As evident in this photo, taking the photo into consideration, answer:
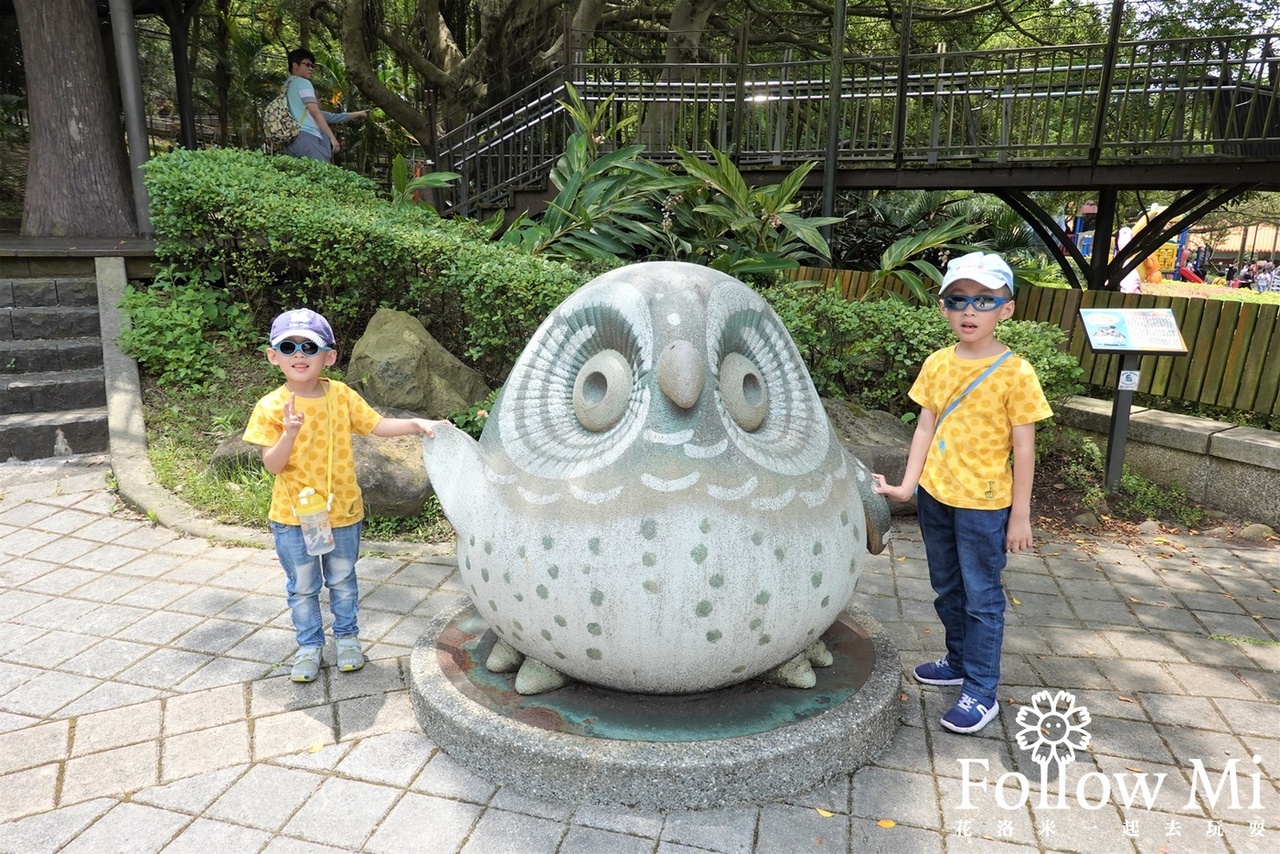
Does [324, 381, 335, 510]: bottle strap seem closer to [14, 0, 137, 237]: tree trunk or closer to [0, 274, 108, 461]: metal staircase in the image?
[0, 274, 108, 461]: metal staircase

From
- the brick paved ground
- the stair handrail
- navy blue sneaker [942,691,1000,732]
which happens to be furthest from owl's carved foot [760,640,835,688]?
the stair handrail

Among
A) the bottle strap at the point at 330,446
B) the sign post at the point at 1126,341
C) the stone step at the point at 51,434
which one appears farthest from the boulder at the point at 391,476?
the sign post at the point at 1126,341

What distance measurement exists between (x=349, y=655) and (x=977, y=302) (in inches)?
106

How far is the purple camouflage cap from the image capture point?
2.93 metres

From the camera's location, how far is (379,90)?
1345cm

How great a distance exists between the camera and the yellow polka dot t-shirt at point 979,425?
9.22 feet

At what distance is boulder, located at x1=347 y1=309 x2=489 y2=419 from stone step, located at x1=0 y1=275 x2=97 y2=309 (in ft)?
10.0

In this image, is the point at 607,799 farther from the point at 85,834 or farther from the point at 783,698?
the point at 85,834

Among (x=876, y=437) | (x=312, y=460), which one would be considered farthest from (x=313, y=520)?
(x=876, y=437)

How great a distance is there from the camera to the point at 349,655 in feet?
11.0

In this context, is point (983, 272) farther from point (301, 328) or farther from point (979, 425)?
point (301, 328)

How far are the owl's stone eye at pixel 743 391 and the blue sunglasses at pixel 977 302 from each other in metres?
0.71

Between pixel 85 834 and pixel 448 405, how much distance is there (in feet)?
11.8

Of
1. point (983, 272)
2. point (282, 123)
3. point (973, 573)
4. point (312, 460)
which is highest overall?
point (282, 123)
